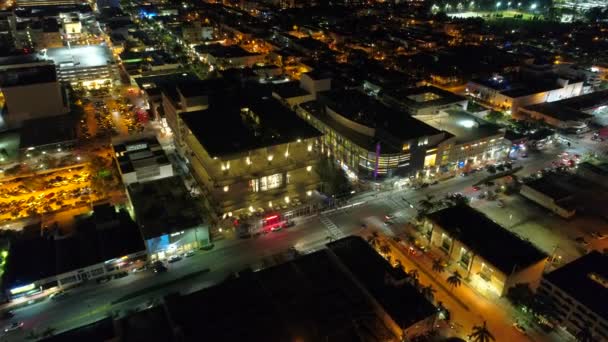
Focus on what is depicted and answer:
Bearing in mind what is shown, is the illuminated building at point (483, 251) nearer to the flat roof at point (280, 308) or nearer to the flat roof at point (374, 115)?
the flat roof at point (280, 308)

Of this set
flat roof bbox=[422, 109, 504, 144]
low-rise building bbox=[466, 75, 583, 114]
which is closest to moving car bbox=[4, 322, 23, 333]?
flat roof bbox=[422, 109, 504, 144]

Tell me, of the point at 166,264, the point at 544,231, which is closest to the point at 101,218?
the point at 166,264

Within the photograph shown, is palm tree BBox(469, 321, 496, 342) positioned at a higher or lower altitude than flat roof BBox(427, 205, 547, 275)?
lower

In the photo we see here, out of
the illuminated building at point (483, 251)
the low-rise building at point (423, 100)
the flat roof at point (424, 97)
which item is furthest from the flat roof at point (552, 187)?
the flat roof at point (424, 97)

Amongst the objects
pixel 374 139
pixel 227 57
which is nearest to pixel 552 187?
pixel 374 139

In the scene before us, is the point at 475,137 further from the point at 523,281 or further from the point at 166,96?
the point at 166,96

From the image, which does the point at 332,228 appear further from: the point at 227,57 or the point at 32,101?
the point at 227,57

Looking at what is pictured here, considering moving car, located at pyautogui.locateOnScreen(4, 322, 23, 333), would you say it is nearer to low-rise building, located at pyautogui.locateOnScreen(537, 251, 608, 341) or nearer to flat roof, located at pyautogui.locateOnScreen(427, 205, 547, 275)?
flat roof, located at pyautogui.locateOnScreen(427, 205, 547, 275)
